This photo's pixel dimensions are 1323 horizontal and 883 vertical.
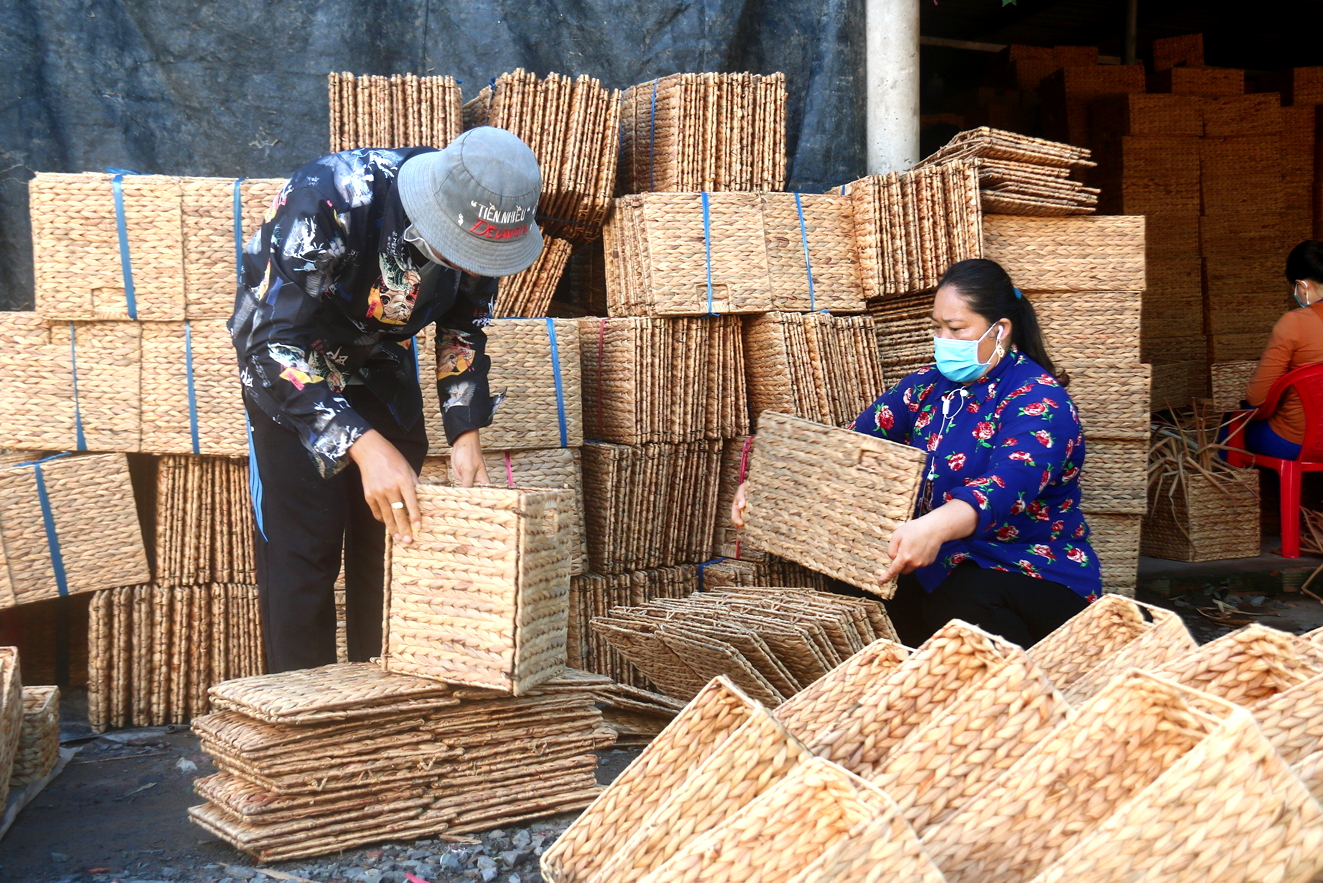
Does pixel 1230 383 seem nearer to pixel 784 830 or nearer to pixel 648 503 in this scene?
pixel 648 503

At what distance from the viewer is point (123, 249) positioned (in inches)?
148

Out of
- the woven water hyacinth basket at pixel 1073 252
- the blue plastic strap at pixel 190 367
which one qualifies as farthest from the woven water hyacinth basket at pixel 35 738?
the woven water hyacinth basket at pixel 1073 252

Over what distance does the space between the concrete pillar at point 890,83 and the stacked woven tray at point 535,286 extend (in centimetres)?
169

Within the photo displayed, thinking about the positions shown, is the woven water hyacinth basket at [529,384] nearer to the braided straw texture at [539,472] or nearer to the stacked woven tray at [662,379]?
the braided straw texture at [539,472]

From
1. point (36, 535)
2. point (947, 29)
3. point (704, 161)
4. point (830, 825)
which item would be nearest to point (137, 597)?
point (36, 535)

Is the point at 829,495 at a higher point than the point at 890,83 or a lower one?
lower

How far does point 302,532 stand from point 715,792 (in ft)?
5.62

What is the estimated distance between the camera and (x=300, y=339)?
2.61 meters

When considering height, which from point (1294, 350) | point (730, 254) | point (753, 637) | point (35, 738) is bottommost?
point (35, 738)

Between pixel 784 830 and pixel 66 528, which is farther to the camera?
pixel 66 528

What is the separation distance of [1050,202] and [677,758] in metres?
3.74

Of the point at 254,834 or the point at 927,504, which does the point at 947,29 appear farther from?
the point at 254,834

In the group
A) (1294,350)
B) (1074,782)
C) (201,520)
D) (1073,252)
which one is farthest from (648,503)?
(1294,350)

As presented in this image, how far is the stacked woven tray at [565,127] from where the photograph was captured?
4.38 metres
